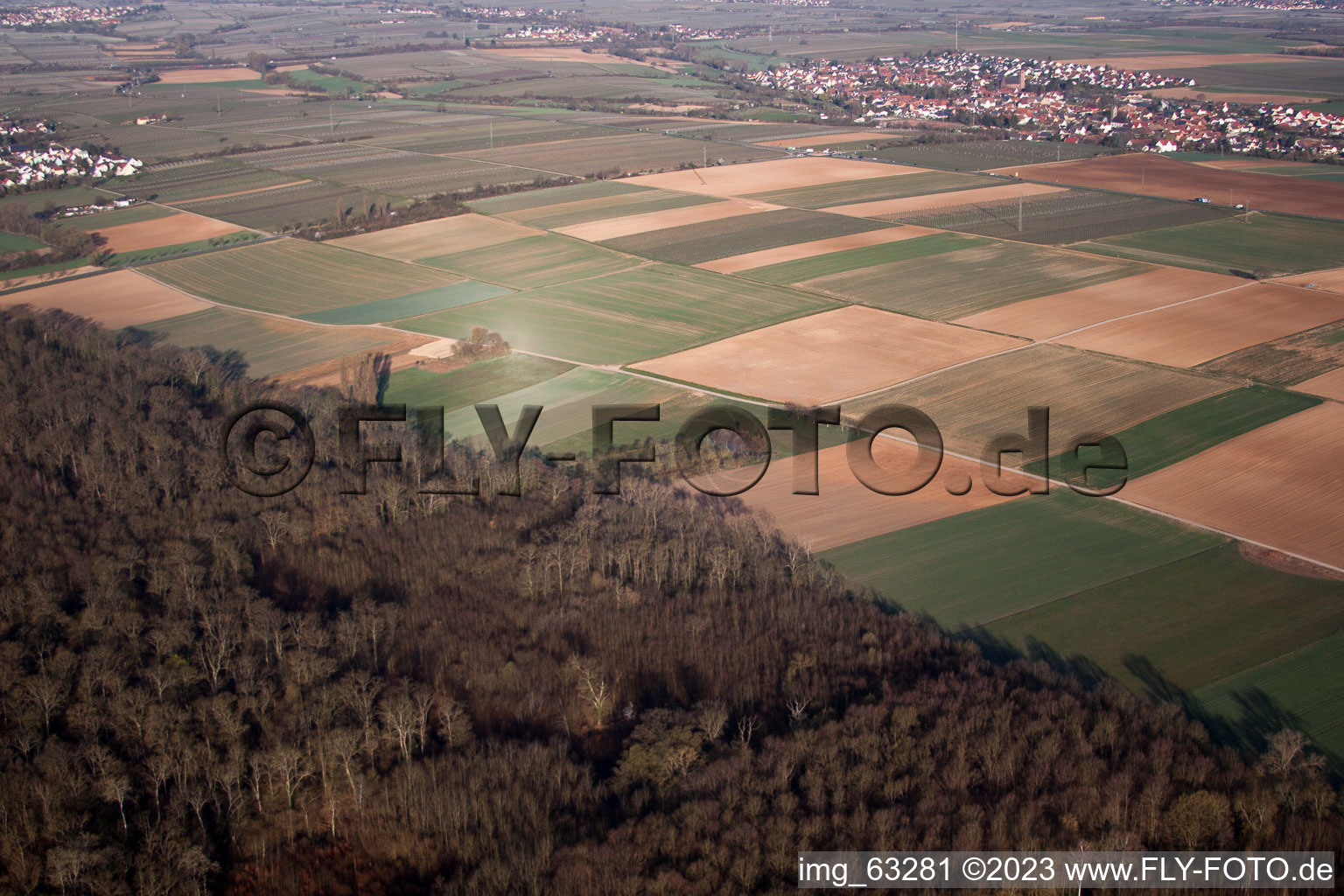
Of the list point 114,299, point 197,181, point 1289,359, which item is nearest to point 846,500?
point 1289,359

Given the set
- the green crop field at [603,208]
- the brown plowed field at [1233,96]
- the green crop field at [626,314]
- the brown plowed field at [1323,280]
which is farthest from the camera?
the brown plowed field at [1233,96]

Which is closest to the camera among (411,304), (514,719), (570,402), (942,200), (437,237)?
(514,719)

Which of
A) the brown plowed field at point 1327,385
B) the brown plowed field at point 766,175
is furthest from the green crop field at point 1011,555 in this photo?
the brown plowed field at point 766,175

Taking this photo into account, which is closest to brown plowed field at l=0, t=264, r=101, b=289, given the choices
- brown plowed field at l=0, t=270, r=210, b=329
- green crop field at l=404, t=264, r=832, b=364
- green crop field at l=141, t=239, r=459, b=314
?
brown plowed field at l=0, t=270, r=210, b=329

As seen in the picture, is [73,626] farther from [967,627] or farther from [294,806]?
[967,627]

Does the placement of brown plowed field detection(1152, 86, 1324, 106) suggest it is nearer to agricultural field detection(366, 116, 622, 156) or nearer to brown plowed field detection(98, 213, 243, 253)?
agricultural field detection(366, 116, 622, 156)

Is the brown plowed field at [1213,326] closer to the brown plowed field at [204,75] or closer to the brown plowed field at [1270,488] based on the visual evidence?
the brown plowed field at [1270,488]

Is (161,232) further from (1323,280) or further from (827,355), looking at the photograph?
(1323,280)
